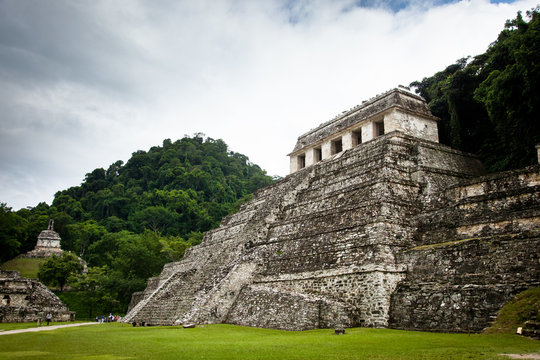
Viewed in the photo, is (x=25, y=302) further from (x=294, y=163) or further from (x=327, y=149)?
(x=327, y=149)

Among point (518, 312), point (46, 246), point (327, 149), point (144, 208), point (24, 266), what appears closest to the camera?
point (518, 312)

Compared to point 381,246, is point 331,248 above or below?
above

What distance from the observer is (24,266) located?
47.3 metres

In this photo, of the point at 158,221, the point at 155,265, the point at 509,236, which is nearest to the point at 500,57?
the point at 509,236

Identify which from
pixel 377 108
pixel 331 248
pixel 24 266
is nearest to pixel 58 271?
pixel 24 266

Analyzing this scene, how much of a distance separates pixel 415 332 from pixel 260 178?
180 feet

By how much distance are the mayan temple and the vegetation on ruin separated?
0.70ft

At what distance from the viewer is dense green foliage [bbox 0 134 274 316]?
120ft

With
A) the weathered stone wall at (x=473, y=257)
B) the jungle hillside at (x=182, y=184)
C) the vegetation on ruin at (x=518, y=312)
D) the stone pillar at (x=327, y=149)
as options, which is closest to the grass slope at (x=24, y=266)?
the jungle hillside at (x=182, y=184)

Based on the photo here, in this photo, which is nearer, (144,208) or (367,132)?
(367,132)

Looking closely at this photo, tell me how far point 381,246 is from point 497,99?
8.39 meters

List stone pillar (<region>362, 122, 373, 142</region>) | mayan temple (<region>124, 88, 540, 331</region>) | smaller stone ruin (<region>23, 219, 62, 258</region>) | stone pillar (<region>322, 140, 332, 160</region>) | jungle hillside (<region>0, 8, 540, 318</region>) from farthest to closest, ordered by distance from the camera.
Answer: smaller stone ruin (<region>23, 219, 62, 258</region>) < stone pillar (<region>322, 140, 332, 160</region>) < stone pillar (<region>362, 122, 373, 142</region>) < jungle hillside (<region>0, 8, 540, 318</region>) < mayan temple (<region>124, 88, 540, 331</region>)

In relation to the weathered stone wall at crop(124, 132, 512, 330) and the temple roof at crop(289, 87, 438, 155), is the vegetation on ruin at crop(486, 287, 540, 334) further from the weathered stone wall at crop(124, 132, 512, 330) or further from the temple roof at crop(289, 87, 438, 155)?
the temple roof at crop(289, 87, 438, 155)

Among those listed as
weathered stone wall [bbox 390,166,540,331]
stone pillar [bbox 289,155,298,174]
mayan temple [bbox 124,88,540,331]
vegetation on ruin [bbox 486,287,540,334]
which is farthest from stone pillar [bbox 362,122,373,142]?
vegetation on ruin [bbox 486,287,540,334]
